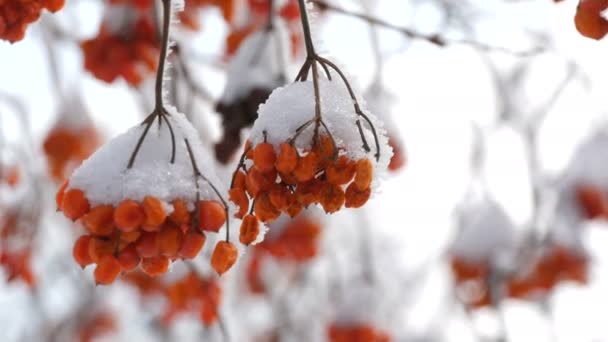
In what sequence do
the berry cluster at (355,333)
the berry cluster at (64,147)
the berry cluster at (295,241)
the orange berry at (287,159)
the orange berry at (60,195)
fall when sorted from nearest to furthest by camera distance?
the orange berry at (287,159) < the orange berry at (60,195) < the berry cluster at (295,241) < the berry cluster at (355,333) < the berry cluster at (64,147)

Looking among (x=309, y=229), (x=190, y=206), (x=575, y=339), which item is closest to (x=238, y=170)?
(x=190, y=206)

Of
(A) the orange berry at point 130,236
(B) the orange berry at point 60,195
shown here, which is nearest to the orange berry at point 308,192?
(A) the orange berry at point 130,236

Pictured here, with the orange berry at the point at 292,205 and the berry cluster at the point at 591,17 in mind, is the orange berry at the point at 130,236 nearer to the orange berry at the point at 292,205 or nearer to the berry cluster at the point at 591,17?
the orange berry at the point at 292,205

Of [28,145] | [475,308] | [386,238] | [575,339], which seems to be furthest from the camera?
[386,238]

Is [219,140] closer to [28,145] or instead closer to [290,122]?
[290,122]

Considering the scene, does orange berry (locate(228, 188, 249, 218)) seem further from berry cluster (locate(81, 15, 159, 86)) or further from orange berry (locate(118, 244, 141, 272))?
berry cluster (locate(81, 15, 159, 86))

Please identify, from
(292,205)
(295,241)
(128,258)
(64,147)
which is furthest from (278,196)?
(64,147)

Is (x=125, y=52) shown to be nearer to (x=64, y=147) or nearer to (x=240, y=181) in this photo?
(x=240, y=181)
